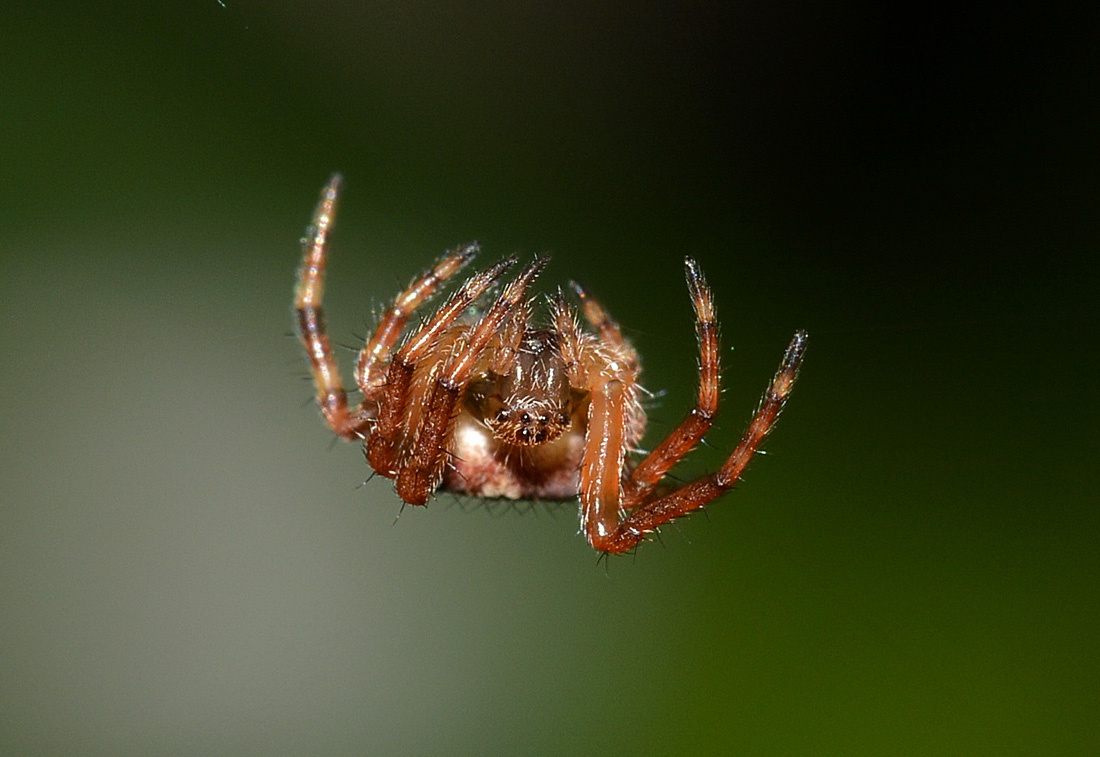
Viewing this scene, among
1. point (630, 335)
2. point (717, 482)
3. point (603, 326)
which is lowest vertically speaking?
point (717, 482)

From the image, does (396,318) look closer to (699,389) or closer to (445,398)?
(445,398)

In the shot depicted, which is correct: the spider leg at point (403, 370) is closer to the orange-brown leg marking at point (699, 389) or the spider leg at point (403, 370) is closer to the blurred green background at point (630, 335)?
the orange-brown leg marking at point (699, 389)

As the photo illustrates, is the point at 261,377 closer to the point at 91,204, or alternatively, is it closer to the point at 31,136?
the point at 91,204

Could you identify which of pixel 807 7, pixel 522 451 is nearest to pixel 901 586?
pixel 522 451

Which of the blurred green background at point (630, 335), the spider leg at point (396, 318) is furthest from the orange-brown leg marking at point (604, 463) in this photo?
the blurred green background at point (630, 335)

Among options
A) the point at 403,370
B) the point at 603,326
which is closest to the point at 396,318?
the point at 403,370

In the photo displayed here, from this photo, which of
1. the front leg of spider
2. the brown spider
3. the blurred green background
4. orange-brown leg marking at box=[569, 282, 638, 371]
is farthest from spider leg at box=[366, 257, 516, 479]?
the blurred green background
